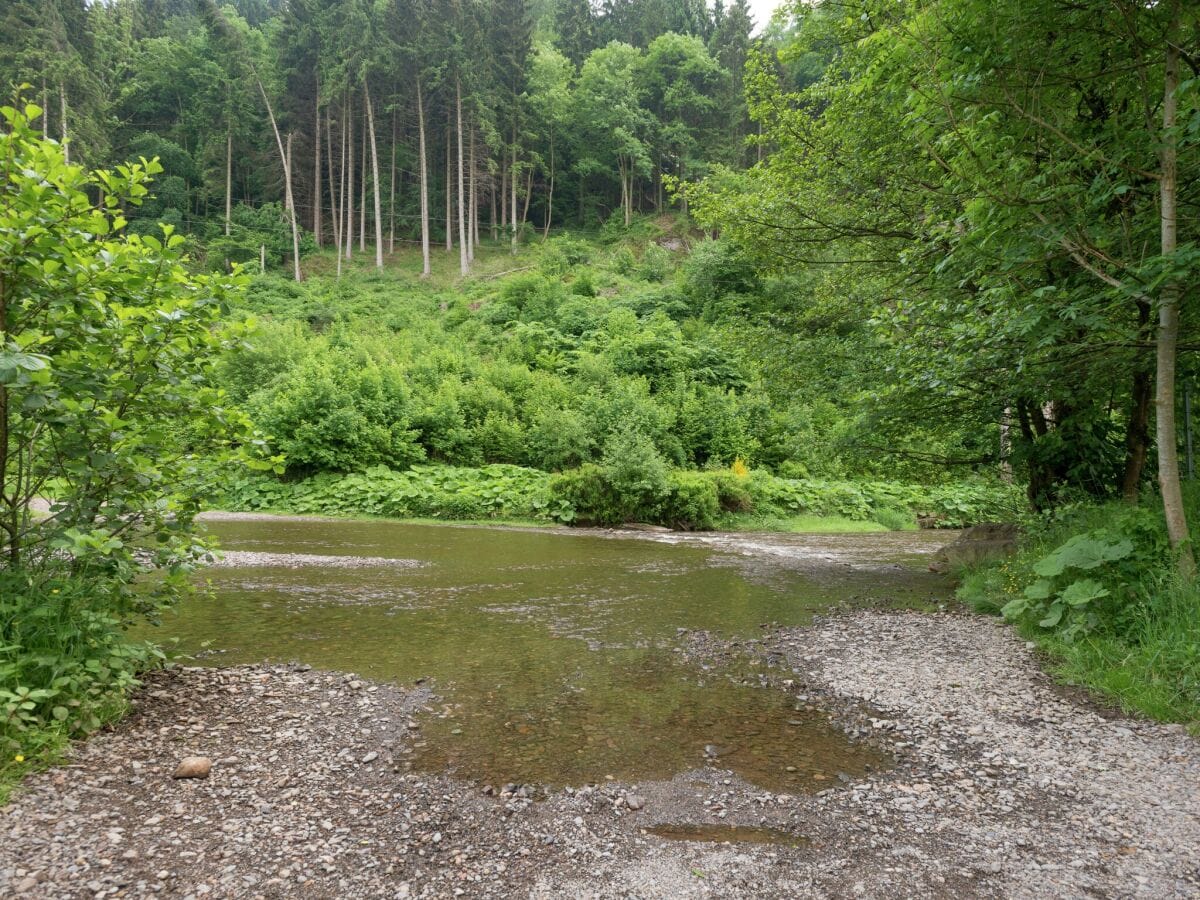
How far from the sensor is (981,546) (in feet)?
34.5

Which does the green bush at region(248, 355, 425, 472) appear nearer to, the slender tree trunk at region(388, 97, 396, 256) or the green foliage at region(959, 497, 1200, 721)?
the green foliage at region(959, 497, 1200, 721)

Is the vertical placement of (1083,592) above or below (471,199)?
below

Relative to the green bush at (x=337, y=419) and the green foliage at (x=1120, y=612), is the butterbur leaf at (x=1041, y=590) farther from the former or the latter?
the green bush at (x=337, y=419)

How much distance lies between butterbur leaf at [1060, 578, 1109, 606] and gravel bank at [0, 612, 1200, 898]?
1.20 metres

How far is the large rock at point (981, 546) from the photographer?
10.0 meters

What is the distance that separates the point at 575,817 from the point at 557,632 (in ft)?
12.7

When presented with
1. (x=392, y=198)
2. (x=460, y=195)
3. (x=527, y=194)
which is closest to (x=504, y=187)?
(x=527, y=194)

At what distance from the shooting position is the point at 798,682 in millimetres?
5801

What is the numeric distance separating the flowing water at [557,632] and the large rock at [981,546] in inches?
23.1

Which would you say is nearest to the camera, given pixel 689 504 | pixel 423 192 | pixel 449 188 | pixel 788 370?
pixel 788 370

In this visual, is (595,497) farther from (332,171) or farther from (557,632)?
(332,171)

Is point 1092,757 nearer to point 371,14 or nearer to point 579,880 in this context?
point 579,880

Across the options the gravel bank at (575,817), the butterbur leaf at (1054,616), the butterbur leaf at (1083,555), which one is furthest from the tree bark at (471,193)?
the gravel bank at (575,817)

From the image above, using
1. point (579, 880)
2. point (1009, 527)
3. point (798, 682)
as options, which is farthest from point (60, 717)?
point (1009, 527)
